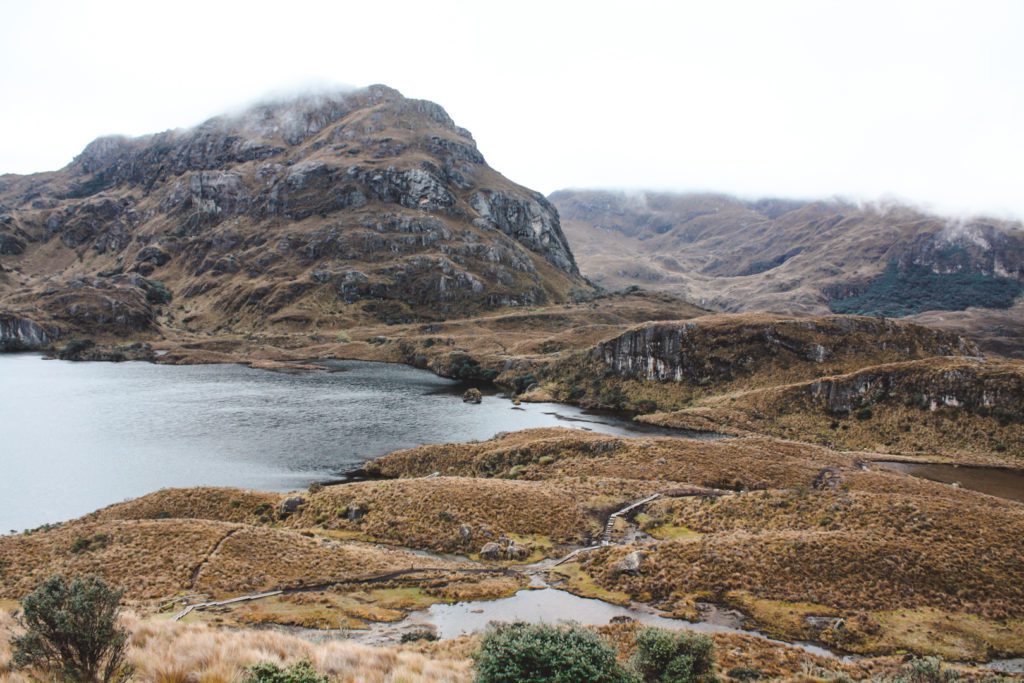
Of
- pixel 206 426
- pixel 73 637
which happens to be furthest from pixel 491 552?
pixel 206 426

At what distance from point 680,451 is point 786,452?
14836 millimetres

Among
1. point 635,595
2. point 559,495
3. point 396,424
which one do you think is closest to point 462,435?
point 396,424

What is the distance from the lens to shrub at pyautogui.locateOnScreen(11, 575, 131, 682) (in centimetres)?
1446

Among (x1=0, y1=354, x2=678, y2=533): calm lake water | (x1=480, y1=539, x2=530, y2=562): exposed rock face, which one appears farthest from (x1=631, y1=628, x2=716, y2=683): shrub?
(x1=0, y1=354, x2=678, y2=533): calm lake water

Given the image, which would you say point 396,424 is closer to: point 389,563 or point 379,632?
point 389,563

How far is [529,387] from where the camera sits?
152m

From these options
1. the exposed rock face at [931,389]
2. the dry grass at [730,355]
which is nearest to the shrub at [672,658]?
the exposed rock face at [931,389]

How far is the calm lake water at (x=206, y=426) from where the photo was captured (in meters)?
73.2

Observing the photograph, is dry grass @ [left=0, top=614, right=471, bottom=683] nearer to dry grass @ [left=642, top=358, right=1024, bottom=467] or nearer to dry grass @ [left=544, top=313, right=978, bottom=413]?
dry grass @ [left=642, top=358, right=1024, bottom=467]

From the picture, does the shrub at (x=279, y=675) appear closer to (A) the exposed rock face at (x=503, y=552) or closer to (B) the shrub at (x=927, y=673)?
(B) the shrub at (x=927, y=673)

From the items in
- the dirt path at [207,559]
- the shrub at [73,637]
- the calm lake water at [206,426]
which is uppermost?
the shrub at [73,637]

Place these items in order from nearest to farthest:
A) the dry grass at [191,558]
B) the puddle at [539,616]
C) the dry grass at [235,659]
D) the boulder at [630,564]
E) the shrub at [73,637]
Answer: the dry grass at [235,659], the shrub at [73,637], the puddle at [539,616], the dry grass at [191,558], the boulder at [630,564]

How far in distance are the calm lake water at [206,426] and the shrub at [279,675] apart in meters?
62.9

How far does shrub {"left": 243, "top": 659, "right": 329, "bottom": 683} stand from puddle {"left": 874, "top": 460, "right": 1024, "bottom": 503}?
85363 millimetres
